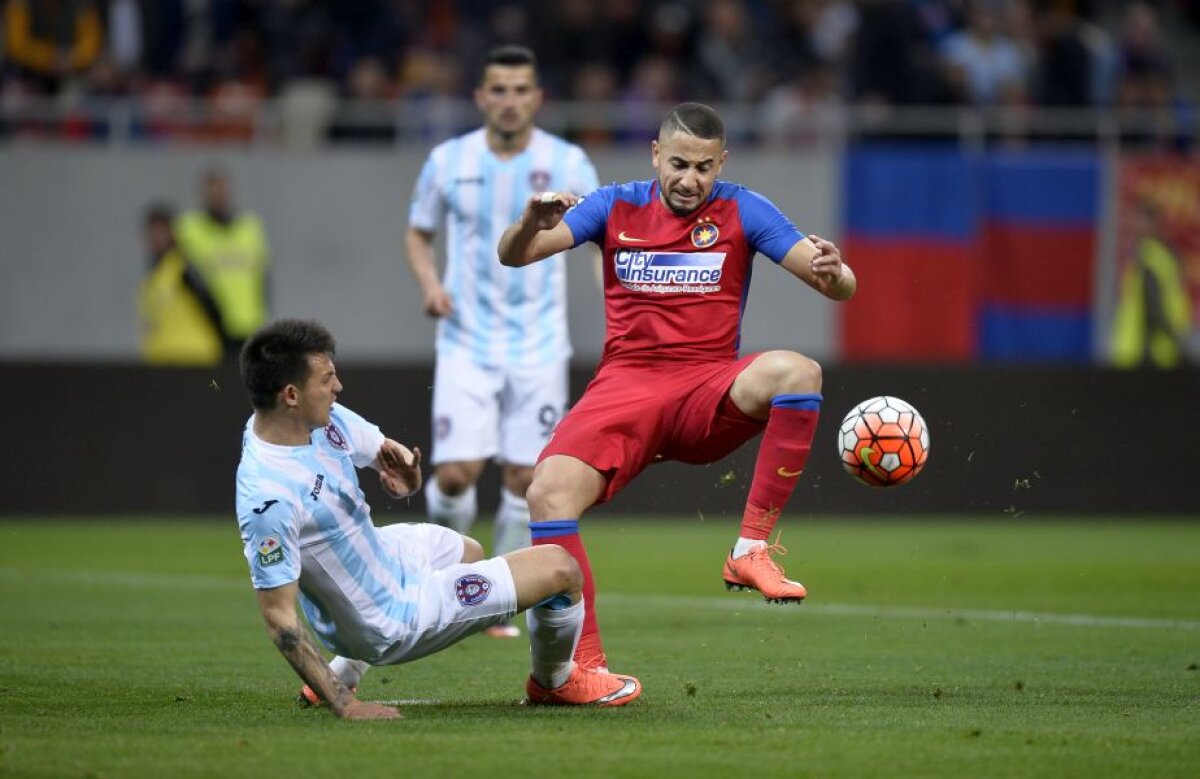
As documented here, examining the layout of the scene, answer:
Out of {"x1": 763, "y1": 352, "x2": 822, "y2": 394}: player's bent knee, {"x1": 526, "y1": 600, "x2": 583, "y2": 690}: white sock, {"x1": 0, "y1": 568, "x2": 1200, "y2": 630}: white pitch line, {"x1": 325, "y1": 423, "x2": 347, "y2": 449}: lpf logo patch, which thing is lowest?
{"x1": 0, "y1": 568, "x2": 1200, "y2": 630}: white pitch line

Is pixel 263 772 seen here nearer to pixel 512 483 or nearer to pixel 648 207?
pixel 648 207

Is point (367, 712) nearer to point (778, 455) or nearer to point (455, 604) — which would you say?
point (455, 604)

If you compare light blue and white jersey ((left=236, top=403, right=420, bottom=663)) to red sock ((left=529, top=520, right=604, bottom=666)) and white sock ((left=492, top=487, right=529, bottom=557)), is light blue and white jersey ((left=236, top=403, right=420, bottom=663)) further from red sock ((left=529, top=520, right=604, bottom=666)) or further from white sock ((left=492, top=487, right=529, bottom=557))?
white sock ((left=492, top=487, right=529, bottom=557))

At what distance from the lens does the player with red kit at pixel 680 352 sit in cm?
688

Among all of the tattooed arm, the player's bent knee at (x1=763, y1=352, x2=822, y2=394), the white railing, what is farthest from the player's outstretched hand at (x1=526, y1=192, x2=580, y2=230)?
the white railing

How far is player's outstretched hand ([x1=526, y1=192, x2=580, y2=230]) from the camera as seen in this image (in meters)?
6.66

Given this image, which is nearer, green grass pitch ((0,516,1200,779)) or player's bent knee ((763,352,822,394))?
green grass pitch ((0,516,1200,779))

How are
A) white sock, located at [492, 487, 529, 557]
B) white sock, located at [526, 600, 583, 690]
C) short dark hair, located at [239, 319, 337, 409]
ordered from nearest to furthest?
short dark hair, located at [239, 319, 337, 409] → white sock, located at [526, 600, 583, 690] → white sock, located at [492, 487, 529, 557]

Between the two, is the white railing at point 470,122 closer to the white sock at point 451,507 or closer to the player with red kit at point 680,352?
the white sock at point 451,507

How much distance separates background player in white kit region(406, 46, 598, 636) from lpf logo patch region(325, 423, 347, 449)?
285cm

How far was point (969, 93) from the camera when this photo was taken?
1789 centimetres

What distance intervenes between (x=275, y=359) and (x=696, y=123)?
69.1 inches

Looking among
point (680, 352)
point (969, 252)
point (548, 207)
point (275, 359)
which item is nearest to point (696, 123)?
point (548, 207)

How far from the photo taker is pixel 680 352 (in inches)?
284
